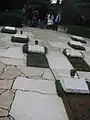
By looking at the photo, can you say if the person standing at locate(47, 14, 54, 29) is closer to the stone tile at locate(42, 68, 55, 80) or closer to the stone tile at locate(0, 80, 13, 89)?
the stone tile at locate(42, 68, 55, 80)

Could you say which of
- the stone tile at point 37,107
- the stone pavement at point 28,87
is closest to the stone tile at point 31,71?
the stone pavement at point 28,87

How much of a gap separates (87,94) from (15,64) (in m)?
1.57

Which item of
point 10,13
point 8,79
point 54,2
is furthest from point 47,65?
point 54,2

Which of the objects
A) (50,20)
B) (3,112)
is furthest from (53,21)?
(3,112)

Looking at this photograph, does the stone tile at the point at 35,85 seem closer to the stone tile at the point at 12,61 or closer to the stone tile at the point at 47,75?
the stone tile at the point at 47,75

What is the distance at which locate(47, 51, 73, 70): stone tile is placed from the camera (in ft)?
15.4

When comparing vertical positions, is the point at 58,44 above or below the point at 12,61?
below

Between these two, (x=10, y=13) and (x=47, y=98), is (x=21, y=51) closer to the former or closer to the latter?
(x=47, y=98)

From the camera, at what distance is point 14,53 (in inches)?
198

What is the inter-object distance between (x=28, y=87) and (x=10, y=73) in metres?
0.59

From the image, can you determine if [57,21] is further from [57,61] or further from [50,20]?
[57,61]

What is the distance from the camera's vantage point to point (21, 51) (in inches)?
206

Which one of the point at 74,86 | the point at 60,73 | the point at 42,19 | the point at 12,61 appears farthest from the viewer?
the point at 42,19

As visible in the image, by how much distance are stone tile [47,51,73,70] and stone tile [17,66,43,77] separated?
0.38 m
